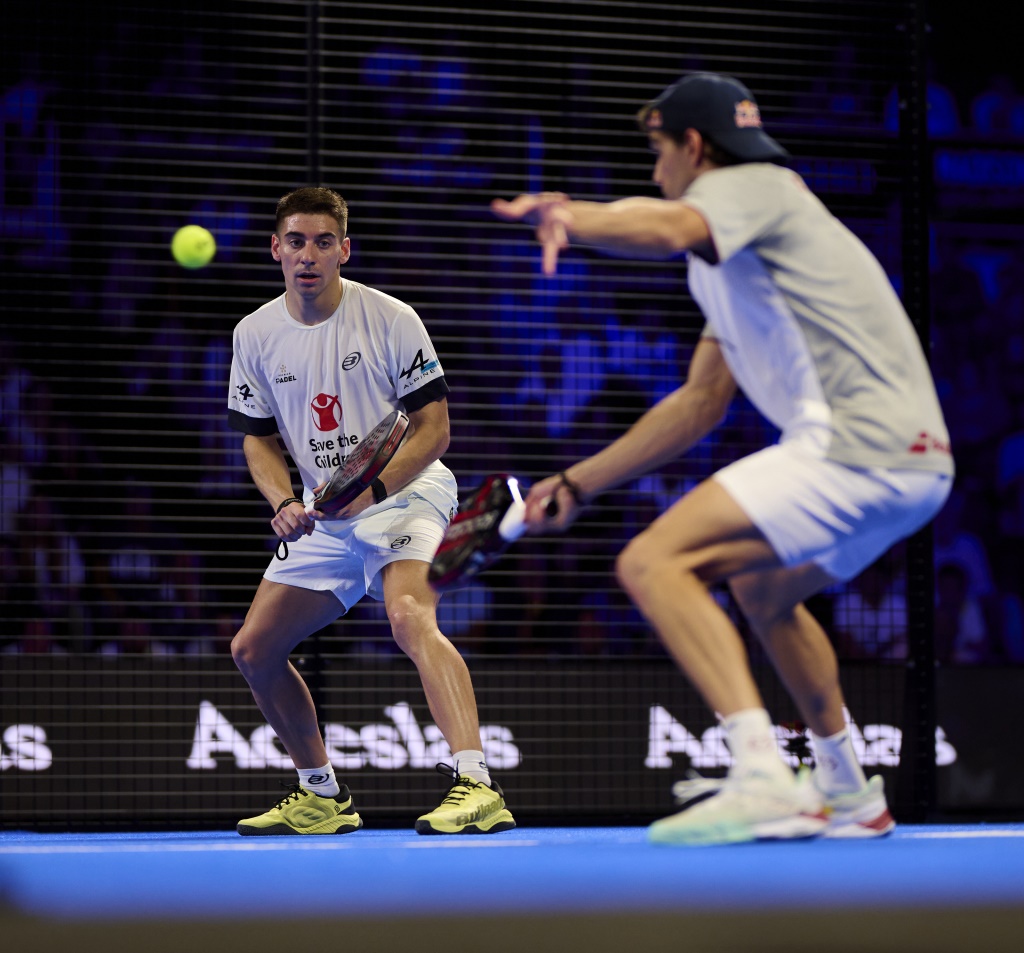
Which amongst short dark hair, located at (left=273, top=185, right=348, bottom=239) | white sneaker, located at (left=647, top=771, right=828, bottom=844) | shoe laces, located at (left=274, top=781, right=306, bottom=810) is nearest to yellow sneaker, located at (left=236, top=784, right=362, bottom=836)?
shoe laces, located at (left=274, top=781, right=306, bottom=810)

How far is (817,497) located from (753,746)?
17.7 inches

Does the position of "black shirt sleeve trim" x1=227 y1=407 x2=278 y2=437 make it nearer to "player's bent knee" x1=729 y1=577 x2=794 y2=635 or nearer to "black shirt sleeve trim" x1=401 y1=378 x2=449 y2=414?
"black shirt sleeve trim" x1=401 y1=378 x2=449 y2=414

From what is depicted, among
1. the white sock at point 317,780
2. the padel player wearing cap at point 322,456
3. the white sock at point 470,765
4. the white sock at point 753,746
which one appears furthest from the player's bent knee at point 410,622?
the white sock at point 753,746

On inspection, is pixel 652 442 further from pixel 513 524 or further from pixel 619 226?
pixel 619 226

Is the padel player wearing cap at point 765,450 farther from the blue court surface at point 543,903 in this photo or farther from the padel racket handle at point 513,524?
the blue court surface at point 543,903

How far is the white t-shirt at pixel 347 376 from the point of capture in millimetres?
3984

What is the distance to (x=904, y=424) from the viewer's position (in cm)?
246

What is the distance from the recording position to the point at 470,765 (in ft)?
11.9

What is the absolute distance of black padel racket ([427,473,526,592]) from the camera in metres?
2.62

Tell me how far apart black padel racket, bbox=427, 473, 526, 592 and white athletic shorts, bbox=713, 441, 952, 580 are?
428mm

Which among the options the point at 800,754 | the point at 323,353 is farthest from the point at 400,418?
the point at 800,754

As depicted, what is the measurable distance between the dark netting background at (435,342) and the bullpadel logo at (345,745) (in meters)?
0.01

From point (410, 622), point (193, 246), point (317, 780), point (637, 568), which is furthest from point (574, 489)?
point (193, 246)

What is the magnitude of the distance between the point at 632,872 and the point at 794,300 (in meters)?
1.07
